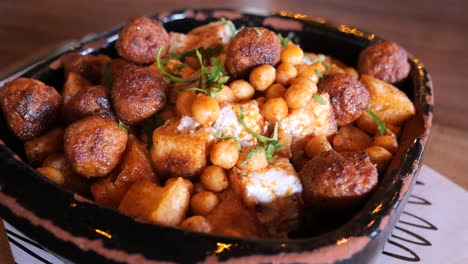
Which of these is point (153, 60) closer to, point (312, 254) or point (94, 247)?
point (94, 247)

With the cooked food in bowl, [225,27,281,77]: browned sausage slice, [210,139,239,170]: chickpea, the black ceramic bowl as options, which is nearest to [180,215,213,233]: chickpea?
the cooked food in bowl

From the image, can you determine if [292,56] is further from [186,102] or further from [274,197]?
[274,197]

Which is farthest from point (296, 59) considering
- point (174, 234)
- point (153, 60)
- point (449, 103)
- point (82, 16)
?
point (82, 16)

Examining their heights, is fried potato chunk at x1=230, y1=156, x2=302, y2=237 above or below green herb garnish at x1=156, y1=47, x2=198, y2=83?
below

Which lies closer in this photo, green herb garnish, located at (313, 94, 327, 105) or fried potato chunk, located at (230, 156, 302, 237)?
fried potato chunk, located at (230, 156, 302, 237)

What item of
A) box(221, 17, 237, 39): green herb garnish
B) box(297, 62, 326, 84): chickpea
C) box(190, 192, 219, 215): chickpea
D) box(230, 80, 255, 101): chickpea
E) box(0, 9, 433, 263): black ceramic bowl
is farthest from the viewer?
box(221, 17, 237, 39): green herb garnish

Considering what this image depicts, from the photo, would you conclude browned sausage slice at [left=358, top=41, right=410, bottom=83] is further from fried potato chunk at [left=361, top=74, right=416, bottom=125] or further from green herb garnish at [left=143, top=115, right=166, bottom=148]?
green herb garnish at [left=143, top=115, right=166, bottom=148]
